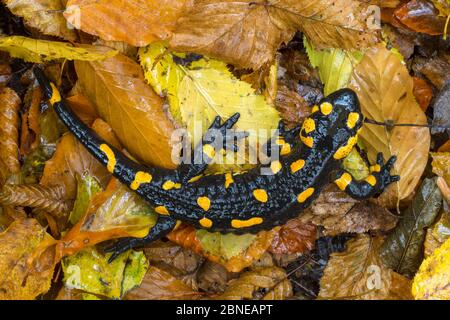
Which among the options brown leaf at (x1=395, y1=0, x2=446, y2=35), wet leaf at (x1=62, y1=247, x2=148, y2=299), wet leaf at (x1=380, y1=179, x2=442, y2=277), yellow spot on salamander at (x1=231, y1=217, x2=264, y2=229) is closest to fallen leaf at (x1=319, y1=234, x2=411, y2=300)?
wet leaf at (x1=380, y1=179, x2=442, y2=277)

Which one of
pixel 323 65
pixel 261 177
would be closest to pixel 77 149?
pixel 261 177

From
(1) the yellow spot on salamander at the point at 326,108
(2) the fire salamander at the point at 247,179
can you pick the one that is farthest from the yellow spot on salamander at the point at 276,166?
(1) the yellow spot on salamander at the point at 326,108

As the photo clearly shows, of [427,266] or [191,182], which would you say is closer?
[427,266]

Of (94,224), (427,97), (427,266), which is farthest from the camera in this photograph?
(427,97)

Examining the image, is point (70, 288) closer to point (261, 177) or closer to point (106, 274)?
point (106, 274)

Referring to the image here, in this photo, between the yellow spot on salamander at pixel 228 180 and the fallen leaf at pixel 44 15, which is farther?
the yellow spot on salamander at pixel 228 180

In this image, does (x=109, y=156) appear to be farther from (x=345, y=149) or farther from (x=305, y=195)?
(x=345, y=149)

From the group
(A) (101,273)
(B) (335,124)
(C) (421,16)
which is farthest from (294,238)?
(C) (421,16)

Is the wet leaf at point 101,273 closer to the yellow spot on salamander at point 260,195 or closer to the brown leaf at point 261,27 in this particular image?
the yellow spot on salamander at point 260,195
